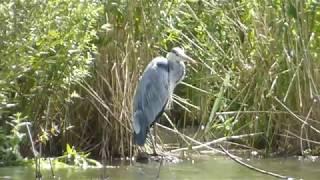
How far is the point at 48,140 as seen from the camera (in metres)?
8.41

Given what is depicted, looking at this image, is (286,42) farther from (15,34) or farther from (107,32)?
(15,34)

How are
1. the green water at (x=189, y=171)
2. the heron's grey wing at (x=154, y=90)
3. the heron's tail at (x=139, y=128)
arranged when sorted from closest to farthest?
the green water at (x=189, y=171) < the heron's tail at (x=139, y=128) < the heron's grey wing at (x=154, y=90)

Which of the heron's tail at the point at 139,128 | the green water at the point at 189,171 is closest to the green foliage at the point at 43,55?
the green water at the point at 189,171

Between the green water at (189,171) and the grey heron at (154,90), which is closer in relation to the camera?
the green water at (189,171)

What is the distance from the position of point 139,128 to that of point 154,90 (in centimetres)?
58

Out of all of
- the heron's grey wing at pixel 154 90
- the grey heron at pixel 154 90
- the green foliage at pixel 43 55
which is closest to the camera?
the green foliage at pixel 43 55

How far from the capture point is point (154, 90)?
8.51 metres

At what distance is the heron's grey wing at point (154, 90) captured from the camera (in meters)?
8.29

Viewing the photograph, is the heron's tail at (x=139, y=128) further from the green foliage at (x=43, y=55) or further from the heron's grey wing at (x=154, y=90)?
the green foliage at (x=43, y=55)

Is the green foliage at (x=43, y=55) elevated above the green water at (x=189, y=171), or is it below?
above

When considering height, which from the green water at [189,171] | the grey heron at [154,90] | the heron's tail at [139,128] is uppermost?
the grey heron at [154,90]

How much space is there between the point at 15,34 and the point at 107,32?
1409 mm

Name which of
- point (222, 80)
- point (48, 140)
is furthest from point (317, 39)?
point (48, 140)

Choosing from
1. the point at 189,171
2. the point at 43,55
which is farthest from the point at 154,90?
the point at 43,55
